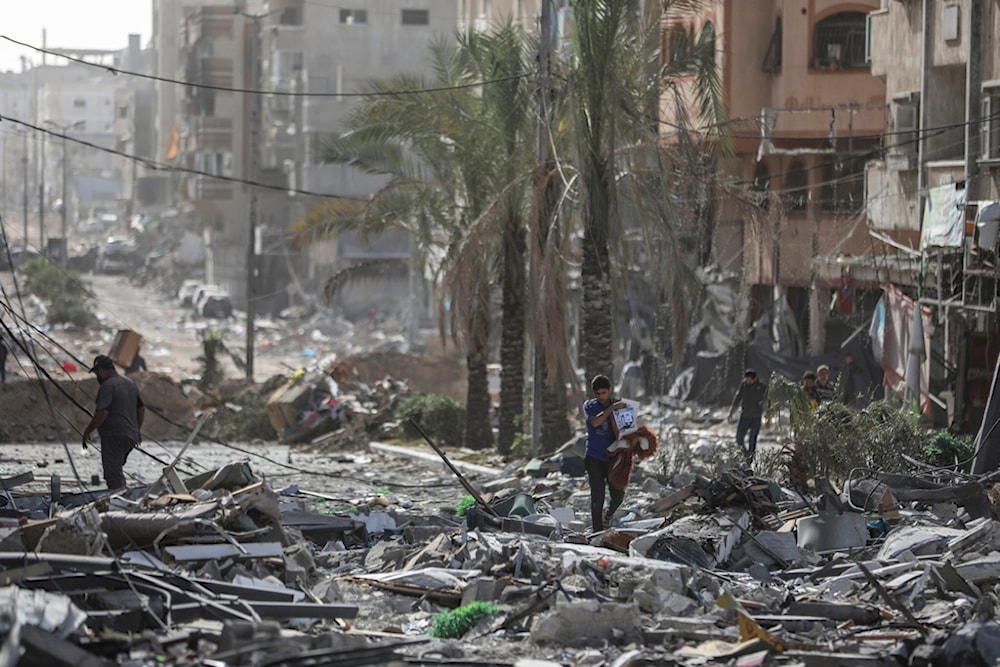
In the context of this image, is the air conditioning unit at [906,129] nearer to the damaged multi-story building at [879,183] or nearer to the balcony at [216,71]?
the damaged multi-story building at [879,183]

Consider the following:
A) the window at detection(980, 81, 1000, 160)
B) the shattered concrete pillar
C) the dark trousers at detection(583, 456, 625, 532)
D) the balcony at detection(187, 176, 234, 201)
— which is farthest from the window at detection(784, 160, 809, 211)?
the balcony at detection(187, 176, 234, 201)

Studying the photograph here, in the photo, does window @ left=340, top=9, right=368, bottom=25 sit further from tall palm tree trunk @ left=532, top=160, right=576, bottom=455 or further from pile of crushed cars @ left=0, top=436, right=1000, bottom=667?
pile of crushed cars @ left=0, top=436, right=1000, bottom=667

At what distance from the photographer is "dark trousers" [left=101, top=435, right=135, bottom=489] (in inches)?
560

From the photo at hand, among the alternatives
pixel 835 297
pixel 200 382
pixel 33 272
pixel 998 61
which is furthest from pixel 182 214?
pixel 998 61

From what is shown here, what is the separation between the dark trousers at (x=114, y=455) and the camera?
1423 centimetres

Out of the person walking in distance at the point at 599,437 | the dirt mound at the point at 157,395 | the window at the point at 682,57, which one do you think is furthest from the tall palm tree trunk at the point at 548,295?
the person walking in distance at the point at 599,437

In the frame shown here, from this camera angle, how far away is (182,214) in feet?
310

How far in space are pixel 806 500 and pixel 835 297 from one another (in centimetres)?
1559

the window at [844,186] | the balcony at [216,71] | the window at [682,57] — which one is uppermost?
the balcony at [216,71]

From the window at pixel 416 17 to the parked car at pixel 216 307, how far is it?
16.8m

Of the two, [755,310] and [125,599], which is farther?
[755,310]

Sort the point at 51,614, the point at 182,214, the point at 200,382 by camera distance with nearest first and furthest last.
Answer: the point at 51,614
the point at 200,382
the point at 182,214

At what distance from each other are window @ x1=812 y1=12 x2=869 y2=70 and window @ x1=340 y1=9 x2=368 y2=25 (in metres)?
38.8

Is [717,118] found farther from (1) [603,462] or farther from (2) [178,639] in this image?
(2) [178,639]
